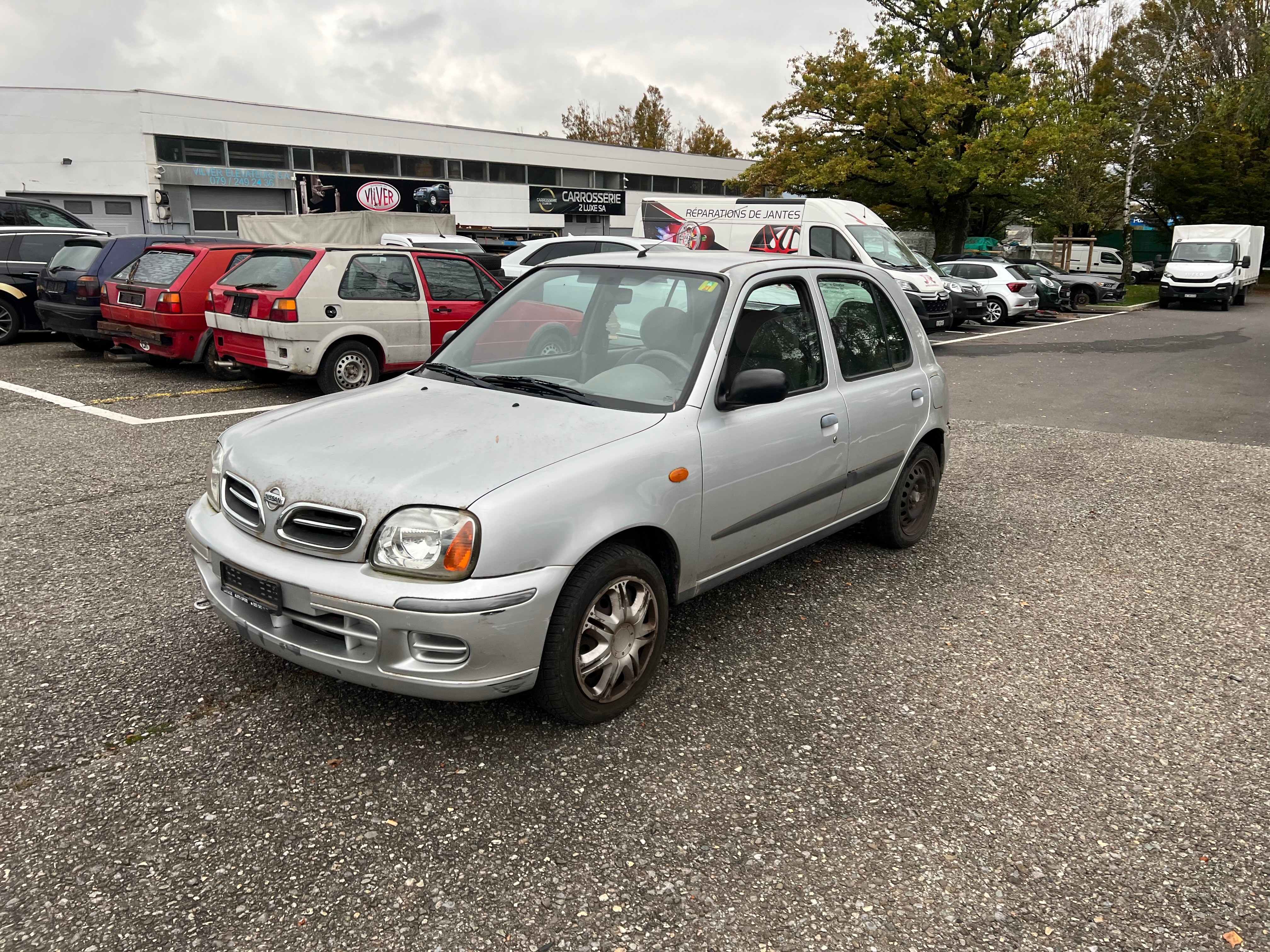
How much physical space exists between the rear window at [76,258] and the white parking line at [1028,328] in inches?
497

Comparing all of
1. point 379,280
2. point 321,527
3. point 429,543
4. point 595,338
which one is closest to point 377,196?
point 379,280

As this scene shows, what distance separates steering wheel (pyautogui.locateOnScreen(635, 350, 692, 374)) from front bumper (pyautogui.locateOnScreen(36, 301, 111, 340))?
984 cm

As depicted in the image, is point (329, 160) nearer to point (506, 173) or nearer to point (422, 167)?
point (422, 167)

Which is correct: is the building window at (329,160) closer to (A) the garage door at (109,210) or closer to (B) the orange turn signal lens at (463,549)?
(A) the garage door at (109,210)

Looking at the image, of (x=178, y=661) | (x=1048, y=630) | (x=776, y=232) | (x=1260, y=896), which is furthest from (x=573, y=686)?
(x=776, y=232)

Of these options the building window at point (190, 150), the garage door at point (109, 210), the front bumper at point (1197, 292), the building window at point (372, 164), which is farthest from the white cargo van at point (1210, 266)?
the garage door at point (109, 210)

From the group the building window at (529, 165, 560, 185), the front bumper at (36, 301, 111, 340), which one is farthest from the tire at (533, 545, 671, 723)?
the building window at (529, 165, 560, 185)

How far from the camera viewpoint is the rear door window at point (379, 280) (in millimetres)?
9633

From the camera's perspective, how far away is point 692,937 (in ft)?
8.07

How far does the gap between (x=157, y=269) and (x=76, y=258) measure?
272 cm

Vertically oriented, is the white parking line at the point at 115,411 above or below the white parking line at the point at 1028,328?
below

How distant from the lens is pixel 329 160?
4153cm

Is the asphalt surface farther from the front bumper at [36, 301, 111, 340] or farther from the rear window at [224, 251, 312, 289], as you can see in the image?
the front bumper at [36, 301, 111, 340]

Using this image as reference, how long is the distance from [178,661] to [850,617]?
3.00m
